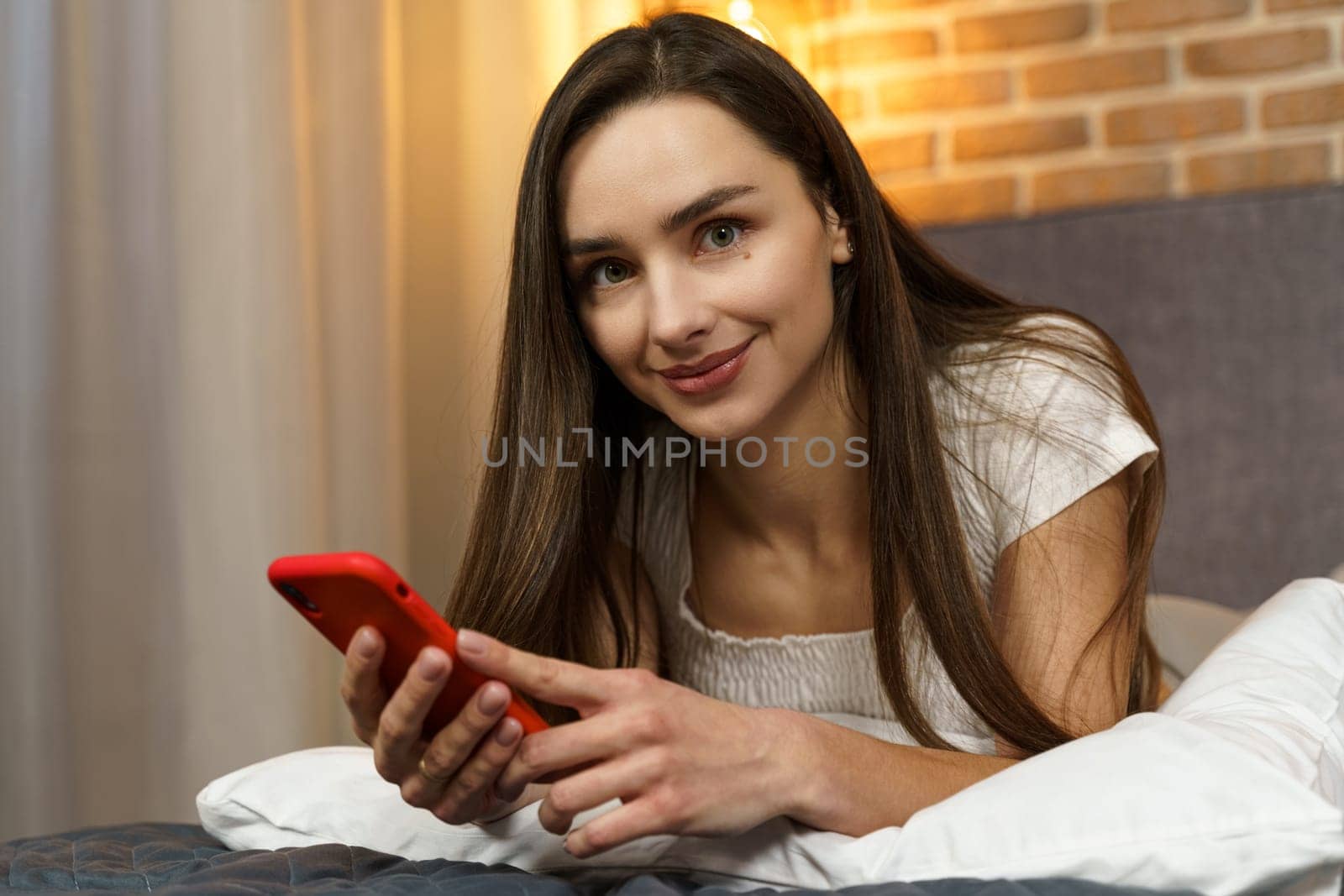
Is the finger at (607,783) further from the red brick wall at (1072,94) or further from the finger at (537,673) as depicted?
the red brick wall at (1072,94)

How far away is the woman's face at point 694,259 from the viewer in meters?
1.23

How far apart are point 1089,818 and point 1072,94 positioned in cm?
188

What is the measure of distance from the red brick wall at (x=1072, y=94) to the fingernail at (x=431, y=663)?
1805mm

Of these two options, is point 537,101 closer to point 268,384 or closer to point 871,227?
point 268,384

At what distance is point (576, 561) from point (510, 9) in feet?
4.45

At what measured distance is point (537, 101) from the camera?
236 cm

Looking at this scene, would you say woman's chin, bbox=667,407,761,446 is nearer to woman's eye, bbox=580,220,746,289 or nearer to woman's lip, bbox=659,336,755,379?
woman's lip, bbox=659,336,755,379

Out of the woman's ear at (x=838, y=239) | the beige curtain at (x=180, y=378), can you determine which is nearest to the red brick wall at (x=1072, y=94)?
the beige curtain at (x=180, y=378)

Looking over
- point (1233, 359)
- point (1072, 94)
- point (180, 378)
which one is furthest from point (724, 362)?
point (1072, 94)

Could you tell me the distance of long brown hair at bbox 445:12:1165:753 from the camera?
4.17 ft

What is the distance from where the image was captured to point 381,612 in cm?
80

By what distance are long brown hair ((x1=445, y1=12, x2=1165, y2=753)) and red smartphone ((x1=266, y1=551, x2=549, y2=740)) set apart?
419mm

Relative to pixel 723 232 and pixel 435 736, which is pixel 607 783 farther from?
pixel 723 232

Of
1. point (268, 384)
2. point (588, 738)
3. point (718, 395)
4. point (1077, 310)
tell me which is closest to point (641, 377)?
point (718, 395)
